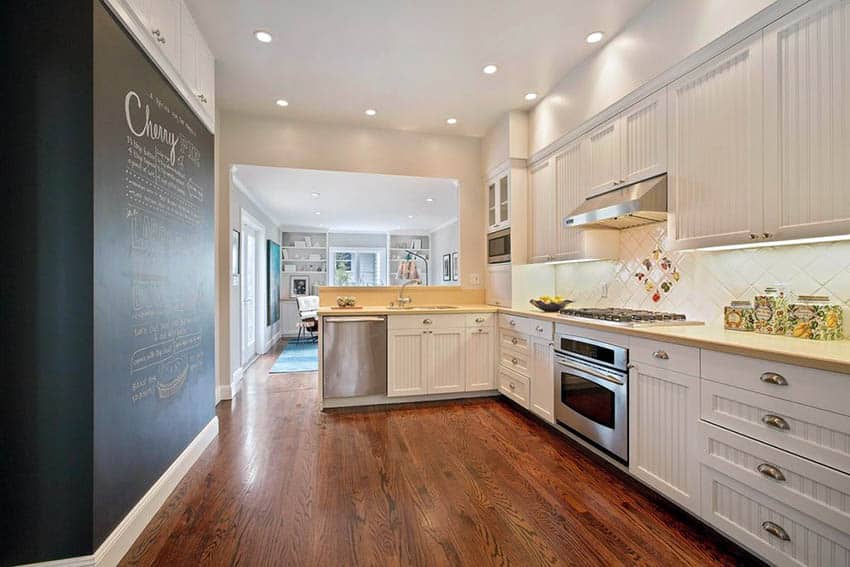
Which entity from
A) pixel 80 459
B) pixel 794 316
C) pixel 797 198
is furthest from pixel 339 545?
pixel 797 198

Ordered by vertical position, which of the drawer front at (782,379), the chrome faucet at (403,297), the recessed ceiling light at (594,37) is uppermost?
the recessed ceiling light at (594,37)

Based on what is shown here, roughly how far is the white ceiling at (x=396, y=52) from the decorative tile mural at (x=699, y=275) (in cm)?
144

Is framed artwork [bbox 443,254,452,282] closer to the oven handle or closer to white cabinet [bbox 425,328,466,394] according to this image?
white cabinet [bbox 425,328,466,394]

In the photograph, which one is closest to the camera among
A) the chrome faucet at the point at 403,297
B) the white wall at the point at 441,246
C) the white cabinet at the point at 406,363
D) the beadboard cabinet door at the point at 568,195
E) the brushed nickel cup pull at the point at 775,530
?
the brushed nickel cup pull at the point at 775,530

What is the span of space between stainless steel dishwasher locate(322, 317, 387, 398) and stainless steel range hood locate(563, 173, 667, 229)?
1911 mm

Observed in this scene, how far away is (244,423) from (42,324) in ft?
6.59

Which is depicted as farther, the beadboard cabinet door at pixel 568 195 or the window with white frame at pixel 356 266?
the window with white frame at pixel 356 266

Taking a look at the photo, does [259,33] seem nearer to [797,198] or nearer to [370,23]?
Answer: [370,23]

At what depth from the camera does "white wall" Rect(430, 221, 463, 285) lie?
28.1 feet

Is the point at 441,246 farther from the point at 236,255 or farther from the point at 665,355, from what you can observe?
the point at 665,355

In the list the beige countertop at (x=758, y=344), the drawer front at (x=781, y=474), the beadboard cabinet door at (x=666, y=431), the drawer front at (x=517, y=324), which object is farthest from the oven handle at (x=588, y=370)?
the drawer front at (x=781, y=474)

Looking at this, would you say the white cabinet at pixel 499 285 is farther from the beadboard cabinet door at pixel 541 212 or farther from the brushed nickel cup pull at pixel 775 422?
the brushed nickel cup pull at pixel 775 422

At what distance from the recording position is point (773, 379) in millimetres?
1420

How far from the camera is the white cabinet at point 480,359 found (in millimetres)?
3691
